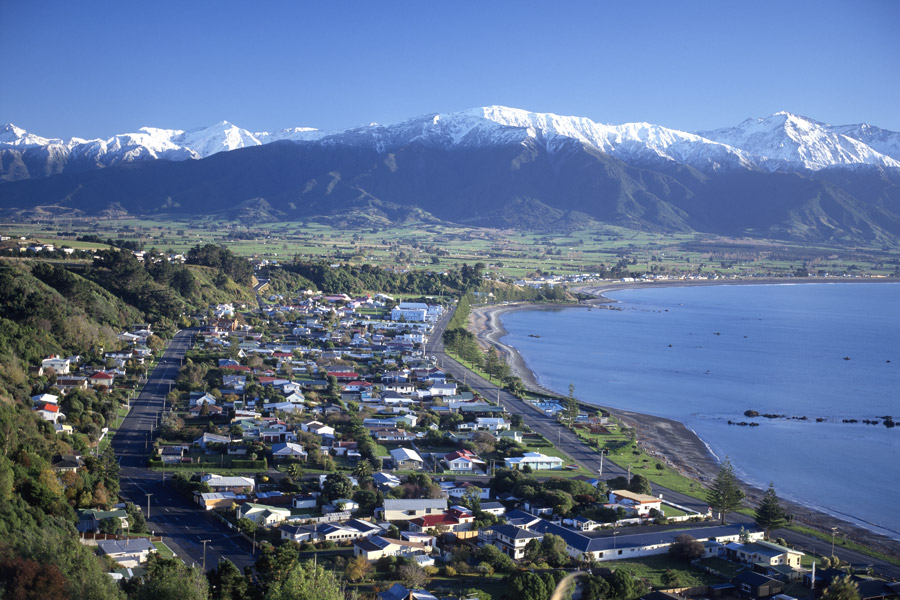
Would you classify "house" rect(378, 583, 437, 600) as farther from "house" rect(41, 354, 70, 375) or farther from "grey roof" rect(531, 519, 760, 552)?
"house" rect(41, 354, 70, 375)

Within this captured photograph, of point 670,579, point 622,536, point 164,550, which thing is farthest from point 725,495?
point 164,550

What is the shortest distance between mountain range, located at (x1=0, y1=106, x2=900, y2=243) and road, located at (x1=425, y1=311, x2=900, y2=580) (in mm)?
86793

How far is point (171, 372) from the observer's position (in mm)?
26125

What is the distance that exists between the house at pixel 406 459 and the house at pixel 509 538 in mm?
4158

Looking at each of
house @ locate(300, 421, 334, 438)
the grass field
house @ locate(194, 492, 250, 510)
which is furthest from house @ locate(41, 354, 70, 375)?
the grass field

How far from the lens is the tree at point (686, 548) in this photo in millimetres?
14073

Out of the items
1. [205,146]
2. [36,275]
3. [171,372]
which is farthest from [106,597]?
[205,146]

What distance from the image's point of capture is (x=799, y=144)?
175250 mm

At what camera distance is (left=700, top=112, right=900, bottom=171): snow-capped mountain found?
169250 mm

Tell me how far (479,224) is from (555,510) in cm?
10389

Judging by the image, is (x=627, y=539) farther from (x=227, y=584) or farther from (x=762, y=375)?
(x=762, y=375)

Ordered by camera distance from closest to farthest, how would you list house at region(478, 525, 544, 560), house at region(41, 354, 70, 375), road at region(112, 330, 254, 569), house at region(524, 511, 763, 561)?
road at region(112, 330, 254, 569) < house at region(478, 525, 544, 560) < house at region(524, 511, 763, 561) < house at region(41, 354, 70, 375)

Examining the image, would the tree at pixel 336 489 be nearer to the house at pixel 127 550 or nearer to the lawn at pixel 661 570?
the house at pixel 127 550

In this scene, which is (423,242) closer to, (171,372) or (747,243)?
(747,243)
